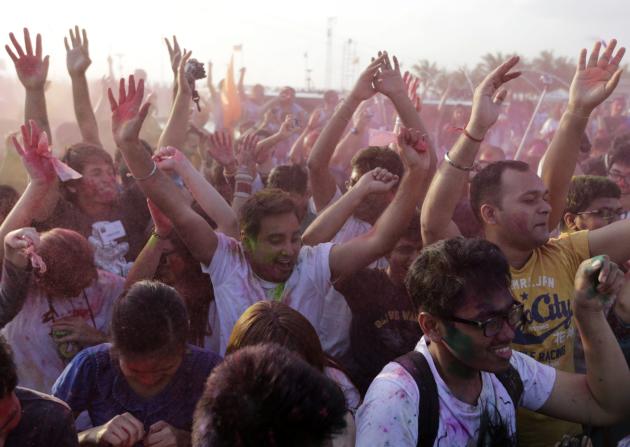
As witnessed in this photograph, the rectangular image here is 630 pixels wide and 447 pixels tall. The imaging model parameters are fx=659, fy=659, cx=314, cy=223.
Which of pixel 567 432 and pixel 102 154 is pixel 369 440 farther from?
pixel 102 154

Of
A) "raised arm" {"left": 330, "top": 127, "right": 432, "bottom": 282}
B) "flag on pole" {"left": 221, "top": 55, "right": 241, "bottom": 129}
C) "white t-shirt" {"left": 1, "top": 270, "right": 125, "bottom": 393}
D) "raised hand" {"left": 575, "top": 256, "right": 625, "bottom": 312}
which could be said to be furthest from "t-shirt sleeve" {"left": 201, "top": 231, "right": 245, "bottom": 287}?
"flag on pole" {"left": 221, "top": 55, "right": 241, "bottom": 129}

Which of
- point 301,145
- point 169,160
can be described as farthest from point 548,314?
point 301,145

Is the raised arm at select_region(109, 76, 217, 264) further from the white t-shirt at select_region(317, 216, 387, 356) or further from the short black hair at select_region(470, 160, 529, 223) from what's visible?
the short black hair at select_region(470, 160, 529, 223)

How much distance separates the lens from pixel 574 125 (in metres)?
3.48

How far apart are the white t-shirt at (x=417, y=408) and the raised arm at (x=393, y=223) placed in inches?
36.8

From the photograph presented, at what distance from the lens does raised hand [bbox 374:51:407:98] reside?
4.47 meters

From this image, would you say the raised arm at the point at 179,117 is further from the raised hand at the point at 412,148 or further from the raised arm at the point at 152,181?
A: the raised hand at the point at 412,148

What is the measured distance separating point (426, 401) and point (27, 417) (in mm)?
1196

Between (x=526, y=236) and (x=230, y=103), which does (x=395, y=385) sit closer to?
(x=526, y=236)

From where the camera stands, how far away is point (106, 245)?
4.11m

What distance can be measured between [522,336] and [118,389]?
170 centimetres

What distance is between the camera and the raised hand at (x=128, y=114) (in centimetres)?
334

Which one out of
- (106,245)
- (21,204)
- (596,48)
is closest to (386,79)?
(596,48)

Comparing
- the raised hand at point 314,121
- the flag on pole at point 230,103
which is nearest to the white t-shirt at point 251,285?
the raised hand at point 314,121
